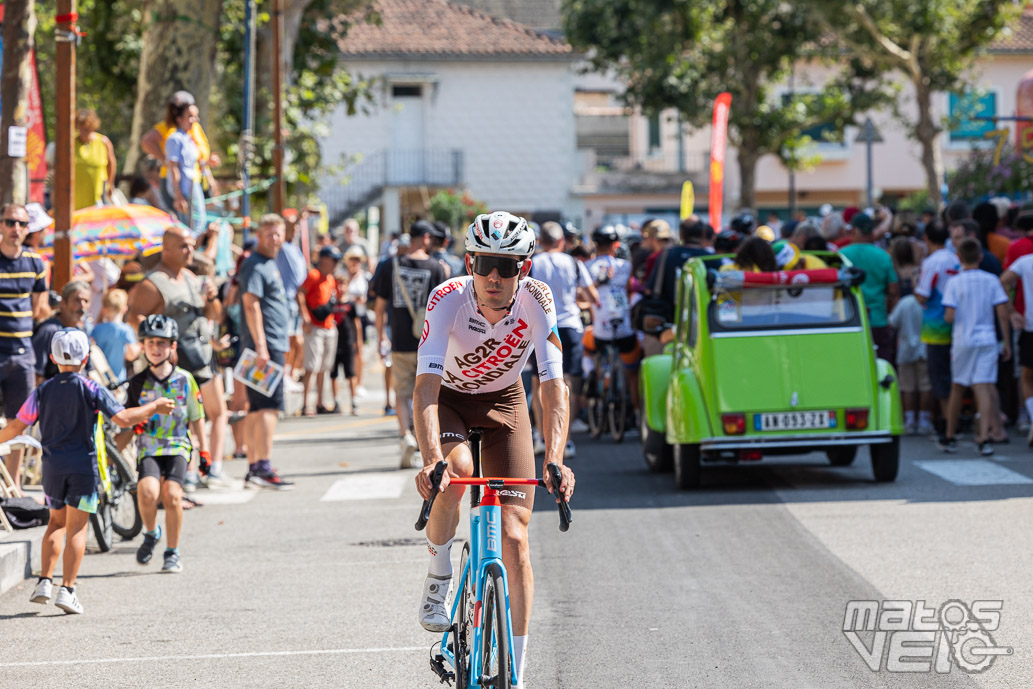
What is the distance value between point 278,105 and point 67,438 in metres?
17.3

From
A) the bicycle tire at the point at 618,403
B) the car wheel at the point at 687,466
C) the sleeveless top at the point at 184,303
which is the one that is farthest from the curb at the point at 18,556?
the bicycle tire at the point at 618,403

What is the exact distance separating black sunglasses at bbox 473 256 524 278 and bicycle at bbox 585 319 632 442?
964 centimetres

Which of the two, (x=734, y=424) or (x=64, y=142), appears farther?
(x=64, y=142)

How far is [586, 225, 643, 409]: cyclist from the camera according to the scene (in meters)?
15.9

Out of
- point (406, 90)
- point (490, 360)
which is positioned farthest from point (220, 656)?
point (406, 90)

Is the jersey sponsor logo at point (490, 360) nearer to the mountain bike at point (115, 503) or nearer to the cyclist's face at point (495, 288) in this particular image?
the cyclist's face at point (495, 288)

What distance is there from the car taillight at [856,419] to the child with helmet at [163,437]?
4.75m

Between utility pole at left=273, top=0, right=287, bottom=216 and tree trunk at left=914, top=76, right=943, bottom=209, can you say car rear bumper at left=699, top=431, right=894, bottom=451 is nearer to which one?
utility pole at left=273, top=0, right=287, bottom=216

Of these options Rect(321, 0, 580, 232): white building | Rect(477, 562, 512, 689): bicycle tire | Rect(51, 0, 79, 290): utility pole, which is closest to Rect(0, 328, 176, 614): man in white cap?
Rect(477, 562, 512, 689): bicycle tire

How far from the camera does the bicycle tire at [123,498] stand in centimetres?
1047

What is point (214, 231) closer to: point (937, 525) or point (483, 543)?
point (937, 525)

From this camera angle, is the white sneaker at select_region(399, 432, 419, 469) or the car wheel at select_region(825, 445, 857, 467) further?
the white sneaker at select_region(399, 432, 419, 469)

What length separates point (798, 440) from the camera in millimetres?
11797

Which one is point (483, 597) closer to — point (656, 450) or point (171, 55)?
point (656, 450)
